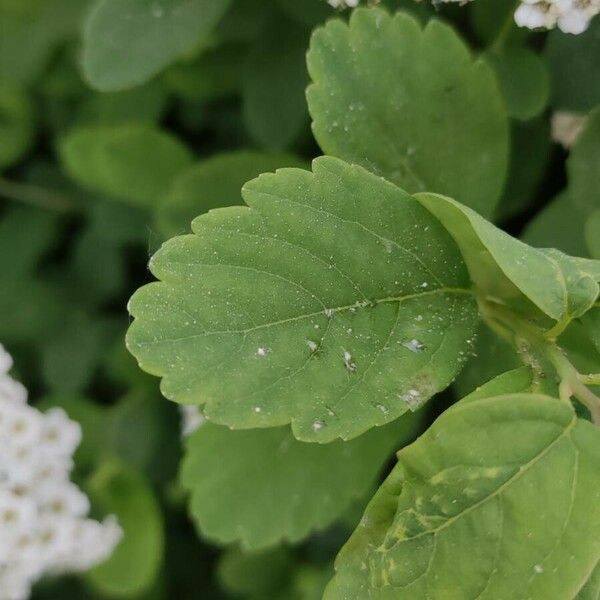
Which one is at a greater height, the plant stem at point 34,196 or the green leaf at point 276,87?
the green leaf at point 276,87

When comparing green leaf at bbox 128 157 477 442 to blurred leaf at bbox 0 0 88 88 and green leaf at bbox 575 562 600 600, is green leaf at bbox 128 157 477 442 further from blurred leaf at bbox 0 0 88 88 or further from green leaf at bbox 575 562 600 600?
blurred leaf at bbox 0 0 88 88

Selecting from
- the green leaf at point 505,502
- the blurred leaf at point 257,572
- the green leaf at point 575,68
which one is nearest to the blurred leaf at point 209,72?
the green leaf at point 575,68

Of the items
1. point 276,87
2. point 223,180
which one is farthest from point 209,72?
point 223,180

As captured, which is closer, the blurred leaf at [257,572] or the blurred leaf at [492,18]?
the blurred leaf at [492,18]

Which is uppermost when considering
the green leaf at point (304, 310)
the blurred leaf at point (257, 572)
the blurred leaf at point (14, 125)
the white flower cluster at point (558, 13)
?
the white flower cluster at point (558, 13)

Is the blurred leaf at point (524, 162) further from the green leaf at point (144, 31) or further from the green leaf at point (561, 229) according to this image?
the green leaf at point (144, 31)

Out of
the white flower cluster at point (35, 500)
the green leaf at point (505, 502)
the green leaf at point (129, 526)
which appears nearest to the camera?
the green leaf at point (505, 502)

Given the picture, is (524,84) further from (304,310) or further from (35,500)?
(35,500)
